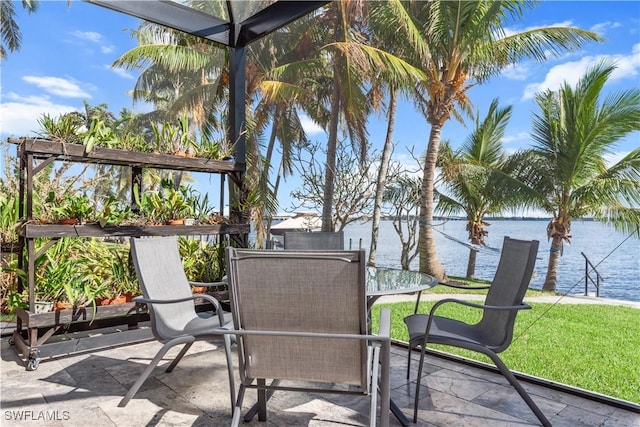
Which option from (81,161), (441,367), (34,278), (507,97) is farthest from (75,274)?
(507,97)

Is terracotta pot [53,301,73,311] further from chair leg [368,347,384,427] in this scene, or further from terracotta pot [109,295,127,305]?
chair leg [368,347,384,427]

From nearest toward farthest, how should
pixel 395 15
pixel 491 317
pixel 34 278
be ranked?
1. pixel 491 317
2. pixel 34 278
3. pixel 395 15

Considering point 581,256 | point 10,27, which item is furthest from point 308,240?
point 10,27

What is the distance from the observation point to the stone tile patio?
2100mm

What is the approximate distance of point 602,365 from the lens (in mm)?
2982

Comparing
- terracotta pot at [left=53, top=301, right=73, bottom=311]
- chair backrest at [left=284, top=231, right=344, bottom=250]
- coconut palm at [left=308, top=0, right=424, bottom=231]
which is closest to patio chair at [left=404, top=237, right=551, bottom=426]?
chair backrest at [left=284, top=231, right=344, bottom=250]

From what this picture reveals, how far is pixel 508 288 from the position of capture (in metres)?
2.22

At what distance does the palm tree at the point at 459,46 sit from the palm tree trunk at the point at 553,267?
2.13 metres

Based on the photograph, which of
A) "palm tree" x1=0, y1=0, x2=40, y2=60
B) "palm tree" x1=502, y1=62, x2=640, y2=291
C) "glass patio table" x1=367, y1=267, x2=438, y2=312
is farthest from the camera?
"palm tree" x1=0, y1=0, x2=40, y2=60

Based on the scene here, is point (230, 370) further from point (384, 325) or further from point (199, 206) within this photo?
point (199, 206)

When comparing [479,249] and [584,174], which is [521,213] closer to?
[584,174]

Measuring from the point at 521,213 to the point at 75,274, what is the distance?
444cm

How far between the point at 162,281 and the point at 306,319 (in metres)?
1.38

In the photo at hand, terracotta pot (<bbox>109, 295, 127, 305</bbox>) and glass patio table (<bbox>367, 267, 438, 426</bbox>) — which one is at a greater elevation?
glass patio table (<bbox>367, 267, 438, 426</bbox>)
